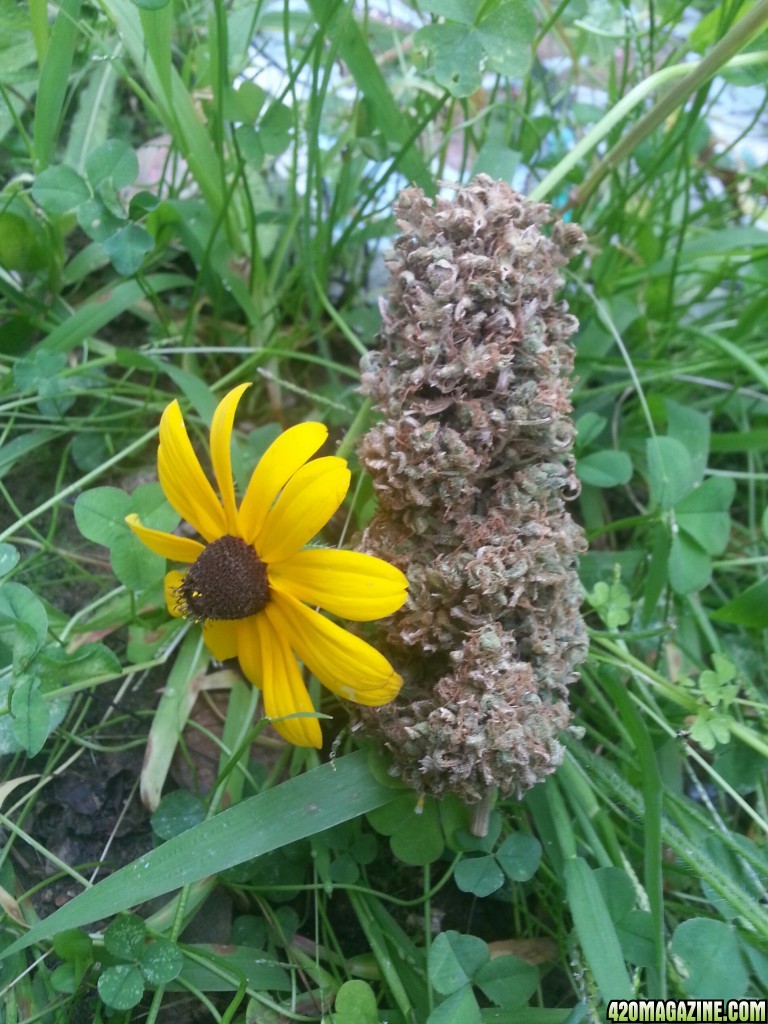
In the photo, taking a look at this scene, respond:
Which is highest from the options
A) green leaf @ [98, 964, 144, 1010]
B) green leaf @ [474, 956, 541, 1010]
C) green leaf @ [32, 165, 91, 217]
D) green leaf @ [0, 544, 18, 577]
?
green leaf @ [32, 165, 91, 217]

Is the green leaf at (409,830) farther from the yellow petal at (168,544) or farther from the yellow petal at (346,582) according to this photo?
the yellow petal at (168,544)

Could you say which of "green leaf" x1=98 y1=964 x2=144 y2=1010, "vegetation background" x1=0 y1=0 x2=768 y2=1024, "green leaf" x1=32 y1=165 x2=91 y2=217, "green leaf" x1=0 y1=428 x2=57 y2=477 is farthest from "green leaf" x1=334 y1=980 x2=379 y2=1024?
"green leaf" x1=32 y1=165 x2=91 y2=217

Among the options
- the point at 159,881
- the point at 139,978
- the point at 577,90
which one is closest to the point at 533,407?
the point at 159,881

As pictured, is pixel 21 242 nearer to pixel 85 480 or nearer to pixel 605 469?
pixel 85 480

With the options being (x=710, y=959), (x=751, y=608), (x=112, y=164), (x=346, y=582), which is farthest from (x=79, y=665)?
(x=751, y=608)

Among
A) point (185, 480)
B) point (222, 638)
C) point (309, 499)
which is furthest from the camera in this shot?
point (222, 638)

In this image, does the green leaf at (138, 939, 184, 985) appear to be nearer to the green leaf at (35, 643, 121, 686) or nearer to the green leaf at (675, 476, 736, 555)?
the green leaf at (35, 643, 121, 686)

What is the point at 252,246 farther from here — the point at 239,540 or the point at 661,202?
the point at 661,202
